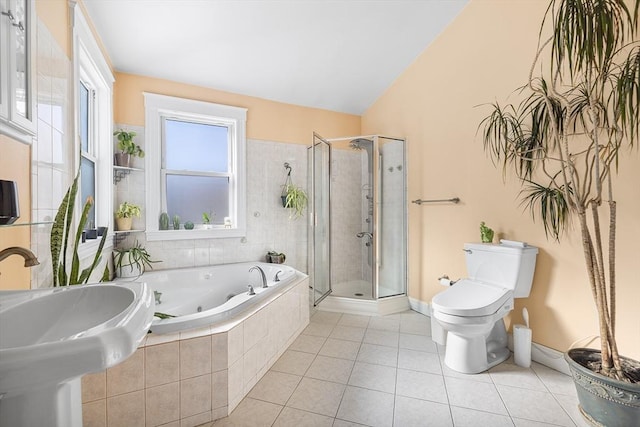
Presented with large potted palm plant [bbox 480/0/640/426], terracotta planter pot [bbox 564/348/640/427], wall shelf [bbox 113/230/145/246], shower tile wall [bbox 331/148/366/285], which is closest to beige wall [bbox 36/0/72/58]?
wall shelf [bbox 113/230/145/246]

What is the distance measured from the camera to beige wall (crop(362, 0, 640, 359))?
5.44 ft

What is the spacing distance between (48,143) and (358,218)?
273 centimetres

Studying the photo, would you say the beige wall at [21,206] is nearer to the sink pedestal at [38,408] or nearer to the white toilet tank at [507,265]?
the sink pedestal at [38,408]

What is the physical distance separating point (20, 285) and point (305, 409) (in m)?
1.46

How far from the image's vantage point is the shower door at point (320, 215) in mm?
3147

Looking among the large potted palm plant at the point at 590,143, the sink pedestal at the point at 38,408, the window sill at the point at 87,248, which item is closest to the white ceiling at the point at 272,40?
the large potted palm plant at the point at 590,143

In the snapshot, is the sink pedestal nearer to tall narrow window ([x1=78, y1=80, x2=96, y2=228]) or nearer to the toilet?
the toilet

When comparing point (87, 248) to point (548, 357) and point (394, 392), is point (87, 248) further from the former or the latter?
point (548, 357)

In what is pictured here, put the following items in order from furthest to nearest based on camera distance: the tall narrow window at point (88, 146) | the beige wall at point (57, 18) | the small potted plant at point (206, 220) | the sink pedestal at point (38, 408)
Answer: the small potted plant at point (206, 220), the tall narrow window at point (88, 146), the beige wall at point (57, 18), the sink pedestal at point (38, 408)

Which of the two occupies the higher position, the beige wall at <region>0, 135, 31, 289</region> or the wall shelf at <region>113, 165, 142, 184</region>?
the wall shelf at <region>113, 165, 142, 184</region>

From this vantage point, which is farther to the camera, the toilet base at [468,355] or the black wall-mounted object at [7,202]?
the toilet base at [468,355]

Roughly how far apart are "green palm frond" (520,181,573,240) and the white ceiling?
1762mm

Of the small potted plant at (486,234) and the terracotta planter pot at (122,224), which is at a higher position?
the terracotta planter pot at (122,224)

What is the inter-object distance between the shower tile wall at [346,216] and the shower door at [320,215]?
14 cm
